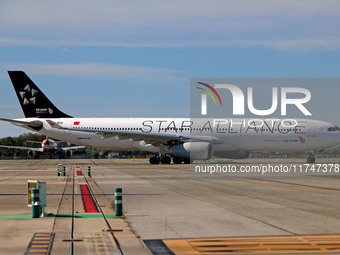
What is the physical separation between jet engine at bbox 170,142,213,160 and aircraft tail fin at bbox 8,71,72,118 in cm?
1406

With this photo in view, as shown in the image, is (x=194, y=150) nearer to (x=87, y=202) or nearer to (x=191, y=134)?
(x=191, y=134)

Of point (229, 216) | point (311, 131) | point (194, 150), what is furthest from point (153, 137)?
point (229, 216)

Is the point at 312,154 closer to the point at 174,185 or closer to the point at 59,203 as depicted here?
the point at 174,185

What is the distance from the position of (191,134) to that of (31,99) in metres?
17.6

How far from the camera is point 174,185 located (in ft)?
82.2

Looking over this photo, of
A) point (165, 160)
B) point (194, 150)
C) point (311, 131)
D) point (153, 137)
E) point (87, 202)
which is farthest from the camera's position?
point (165, 160)

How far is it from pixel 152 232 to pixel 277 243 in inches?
107

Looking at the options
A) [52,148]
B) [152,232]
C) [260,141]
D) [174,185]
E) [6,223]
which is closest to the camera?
[152,232]

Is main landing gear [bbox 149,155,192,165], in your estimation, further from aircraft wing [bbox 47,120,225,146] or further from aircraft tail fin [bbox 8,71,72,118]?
aircraft tail fin [bbox 8,71,72,118]

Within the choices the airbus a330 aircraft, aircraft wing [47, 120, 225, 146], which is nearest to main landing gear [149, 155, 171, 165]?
the airbus a330 aircraft

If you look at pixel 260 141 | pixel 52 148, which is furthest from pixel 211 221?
pixel 52 148

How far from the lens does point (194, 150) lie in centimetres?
4603

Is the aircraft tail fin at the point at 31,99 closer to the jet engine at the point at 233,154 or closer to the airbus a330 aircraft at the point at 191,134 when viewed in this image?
the airbus a330 aircraft at the point at 191,134

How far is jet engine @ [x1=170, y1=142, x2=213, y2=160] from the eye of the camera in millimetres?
45938
